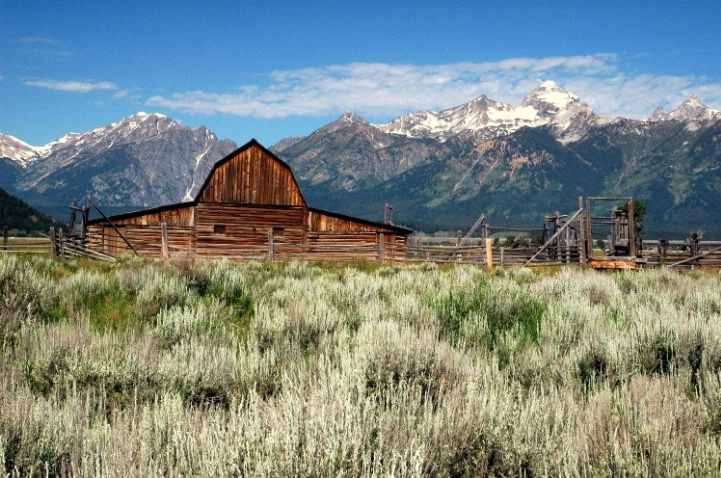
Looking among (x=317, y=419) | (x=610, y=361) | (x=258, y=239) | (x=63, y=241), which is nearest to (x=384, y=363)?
(x=317, y=419)

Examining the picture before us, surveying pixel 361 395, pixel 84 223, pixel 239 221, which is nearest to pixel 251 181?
pixel 239 221

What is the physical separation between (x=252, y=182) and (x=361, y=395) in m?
30.9

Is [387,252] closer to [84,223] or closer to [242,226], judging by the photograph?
[242,226]

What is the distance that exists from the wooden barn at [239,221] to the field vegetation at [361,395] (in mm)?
24410

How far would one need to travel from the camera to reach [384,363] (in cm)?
411

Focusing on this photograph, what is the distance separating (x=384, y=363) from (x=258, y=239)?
29266mm

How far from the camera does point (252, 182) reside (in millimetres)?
32781

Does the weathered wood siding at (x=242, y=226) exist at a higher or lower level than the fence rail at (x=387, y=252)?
higher

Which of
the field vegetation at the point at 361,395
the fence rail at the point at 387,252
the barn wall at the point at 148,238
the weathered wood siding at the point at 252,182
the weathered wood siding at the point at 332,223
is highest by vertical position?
the weathered wood siding at the point at 252,182

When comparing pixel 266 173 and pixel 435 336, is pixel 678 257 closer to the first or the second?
pixel 266 173

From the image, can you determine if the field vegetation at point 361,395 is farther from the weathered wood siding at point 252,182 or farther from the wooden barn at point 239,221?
the weathered wood siding at point 252,182

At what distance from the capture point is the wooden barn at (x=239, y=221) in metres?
31.6

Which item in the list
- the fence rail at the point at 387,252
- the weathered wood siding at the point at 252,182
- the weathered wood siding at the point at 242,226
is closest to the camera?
the fence rail at the point at 387,252

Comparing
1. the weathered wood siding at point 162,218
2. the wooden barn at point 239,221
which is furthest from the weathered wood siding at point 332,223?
the weathered wood siding at point 162,218
